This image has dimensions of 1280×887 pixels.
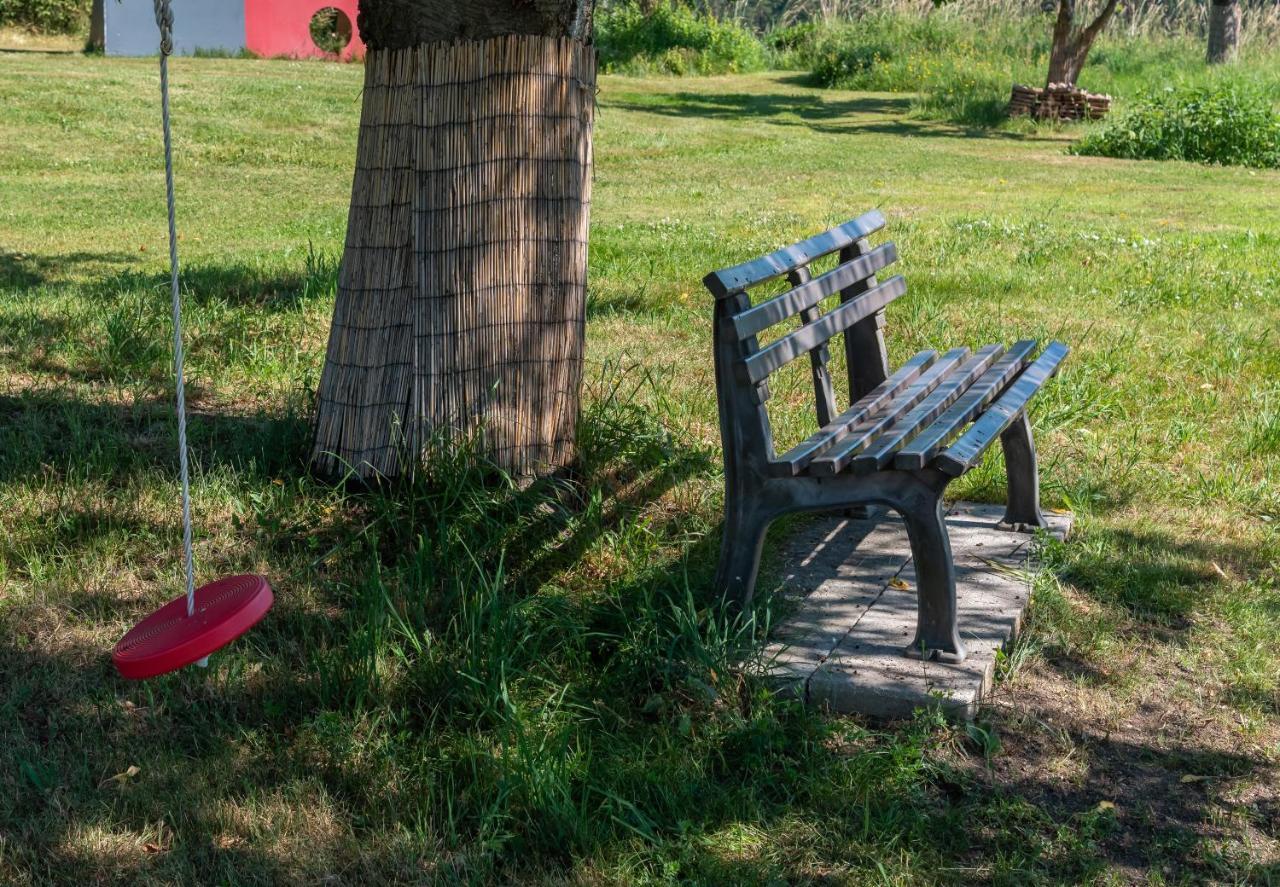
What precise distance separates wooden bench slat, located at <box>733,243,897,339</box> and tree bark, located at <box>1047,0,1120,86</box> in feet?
47.1

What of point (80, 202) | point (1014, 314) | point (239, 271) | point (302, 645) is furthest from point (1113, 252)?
point (80, 202)

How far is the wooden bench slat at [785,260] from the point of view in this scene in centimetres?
339

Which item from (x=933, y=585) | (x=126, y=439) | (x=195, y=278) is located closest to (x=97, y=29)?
(x=195, y=278)

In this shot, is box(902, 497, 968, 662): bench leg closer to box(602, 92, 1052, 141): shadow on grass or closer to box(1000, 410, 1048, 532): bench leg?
box(1000, 410, 1048, 532): bench leg

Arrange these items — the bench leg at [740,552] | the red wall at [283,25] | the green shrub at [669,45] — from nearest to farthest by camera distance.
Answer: the bench leg at [740,552], the red wall at [283,25], the green shrub at [669,45]

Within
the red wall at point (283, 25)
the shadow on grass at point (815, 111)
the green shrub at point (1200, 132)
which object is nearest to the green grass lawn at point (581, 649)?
the green shrub at point (1200, 132)

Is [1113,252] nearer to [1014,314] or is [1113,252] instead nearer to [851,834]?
[1014,314]

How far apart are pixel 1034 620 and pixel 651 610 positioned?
3.71 ft

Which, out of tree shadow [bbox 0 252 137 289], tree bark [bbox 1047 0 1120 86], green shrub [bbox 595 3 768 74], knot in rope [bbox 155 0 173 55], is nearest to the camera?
knot in rope [bbox 155 0 173 55]

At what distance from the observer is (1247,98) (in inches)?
622

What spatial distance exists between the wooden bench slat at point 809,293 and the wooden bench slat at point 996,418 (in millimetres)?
558

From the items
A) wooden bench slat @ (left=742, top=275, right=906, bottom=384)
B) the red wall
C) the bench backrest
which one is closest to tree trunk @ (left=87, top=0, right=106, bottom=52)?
the red wall

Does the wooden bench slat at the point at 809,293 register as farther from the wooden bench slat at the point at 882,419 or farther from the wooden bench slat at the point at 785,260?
the wooden bench slat at the point at 882,419

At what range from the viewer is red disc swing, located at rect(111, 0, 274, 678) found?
267 cm
